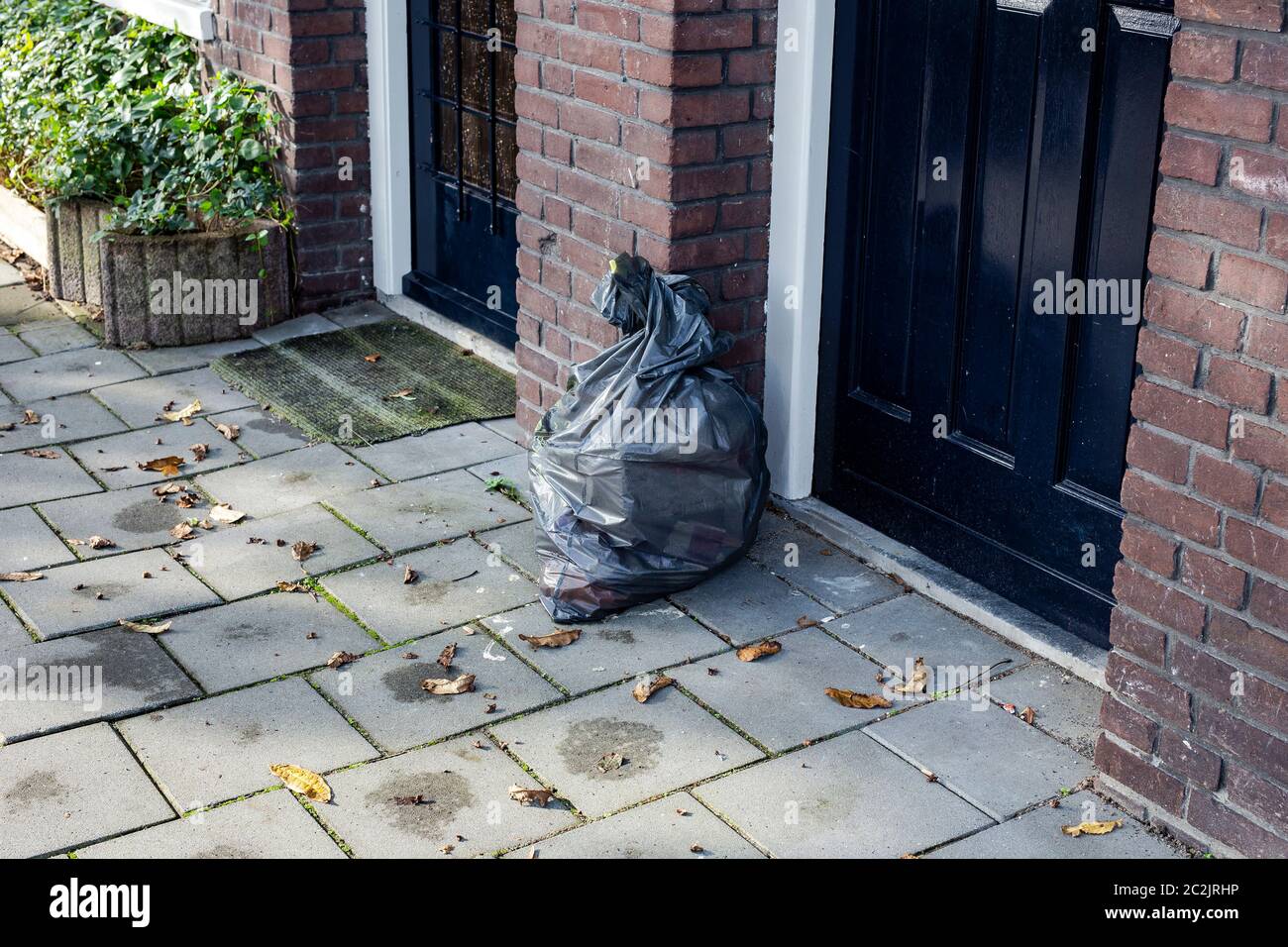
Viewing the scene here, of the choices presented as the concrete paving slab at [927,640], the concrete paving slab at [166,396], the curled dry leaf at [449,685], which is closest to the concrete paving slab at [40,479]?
the concrete paving slab at [166,396]

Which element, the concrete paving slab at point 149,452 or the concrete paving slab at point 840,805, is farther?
the concrete paving slab at point 149,452

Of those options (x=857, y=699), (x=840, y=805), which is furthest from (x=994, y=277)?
(x=840, y=805)

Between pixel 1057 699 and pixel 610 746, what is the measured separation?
47.6 inches

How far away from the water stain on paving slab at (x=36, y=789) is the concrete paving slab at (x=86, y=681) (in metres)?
0.21

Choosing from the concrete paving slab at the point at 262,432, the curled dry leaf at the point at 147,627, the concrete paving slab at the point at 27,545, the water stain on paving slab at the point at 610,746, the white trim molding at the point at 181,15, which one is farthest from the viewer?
the white trim molding at the point at 181,15

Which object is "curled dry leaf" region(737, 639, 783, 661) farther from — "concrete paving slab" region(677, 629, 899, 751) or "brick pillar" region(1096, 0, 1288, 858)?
"brick pillar" region(1096, 0, 1288, 858)

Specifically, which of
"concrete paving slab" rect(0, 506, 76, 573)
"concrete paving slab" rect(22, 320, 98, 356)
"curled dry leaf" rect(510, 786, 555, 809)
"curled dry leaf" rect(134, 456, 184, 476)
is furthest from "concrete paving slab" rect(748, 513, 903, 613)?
"concrete paving slab" rect(22, 320, 98, 356)

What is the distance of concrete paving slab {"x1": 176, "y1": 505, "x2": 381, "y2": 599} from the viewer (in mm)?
4824

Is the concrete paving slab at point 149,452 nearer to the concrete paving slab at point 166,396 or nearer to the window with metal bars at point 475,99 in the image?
the concrete paving slab at point 166,396

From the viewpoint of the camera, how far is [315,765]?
3900 mm

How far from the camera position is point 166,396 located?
620 cm

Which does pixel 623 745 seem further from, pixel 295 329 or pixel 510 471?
pixel 295 329

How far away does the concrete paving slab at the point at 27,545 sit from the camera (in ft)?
16.1

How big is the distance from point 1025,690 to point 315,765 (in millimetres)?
1881
